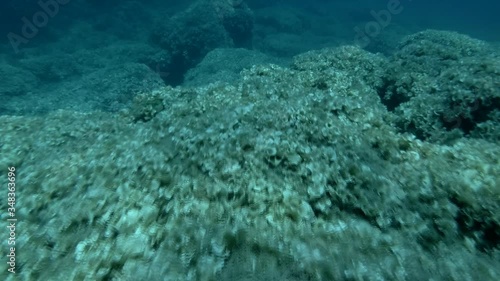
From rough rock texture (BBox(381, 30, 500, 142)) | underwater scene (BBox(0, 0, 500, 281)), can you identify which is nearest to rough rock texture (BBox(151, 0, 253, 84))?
underwater scene (BBox(0, 0, 500, 281))

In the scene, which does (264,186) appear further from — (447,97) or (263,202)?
(447,97)

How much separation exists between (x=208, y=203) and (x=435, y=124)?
24.8ft

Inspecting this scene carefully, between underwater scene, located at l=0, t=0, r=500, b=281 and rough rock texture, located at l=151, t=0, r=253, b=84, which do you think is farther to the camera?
rough rock texture, located at l=151, t=0, r=253, b=84

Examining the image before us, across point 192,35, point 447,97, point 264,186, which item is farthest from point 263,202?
point 192,35

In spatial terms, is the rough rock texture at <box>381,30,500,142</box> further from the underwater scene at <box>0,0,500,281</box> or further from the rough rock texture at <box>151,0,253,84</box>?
the rough rock texture at <box>151,0,253,84</box>

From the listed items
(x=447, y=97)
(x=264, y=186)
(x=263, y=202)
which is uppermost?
(x=447, y=97)

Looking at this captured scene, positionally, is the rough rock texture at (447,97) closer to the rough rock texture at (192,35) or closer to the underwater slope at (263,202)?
the underwater slope at (263,202)

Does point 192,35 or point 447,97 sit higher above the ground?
point 447,97

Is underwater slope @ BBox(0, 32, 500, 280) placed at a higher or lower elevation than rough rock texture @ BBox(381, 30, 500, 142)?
lower

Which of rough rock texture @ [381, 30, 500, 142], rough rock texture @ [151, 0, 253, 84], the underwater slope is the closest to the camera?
the underwater slope

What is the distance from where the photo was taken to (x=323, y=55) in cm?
1675

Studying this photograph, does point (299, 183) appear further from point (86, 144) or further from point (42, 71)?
point (42, 71)

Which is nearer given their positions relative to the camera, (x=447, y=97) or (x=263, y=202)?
(x=263, y=202)

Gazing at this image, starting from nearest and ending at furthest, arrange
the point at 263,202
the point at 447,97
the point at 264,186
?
the point at 263,202 < the point at 264,186 < the point at 447,97
